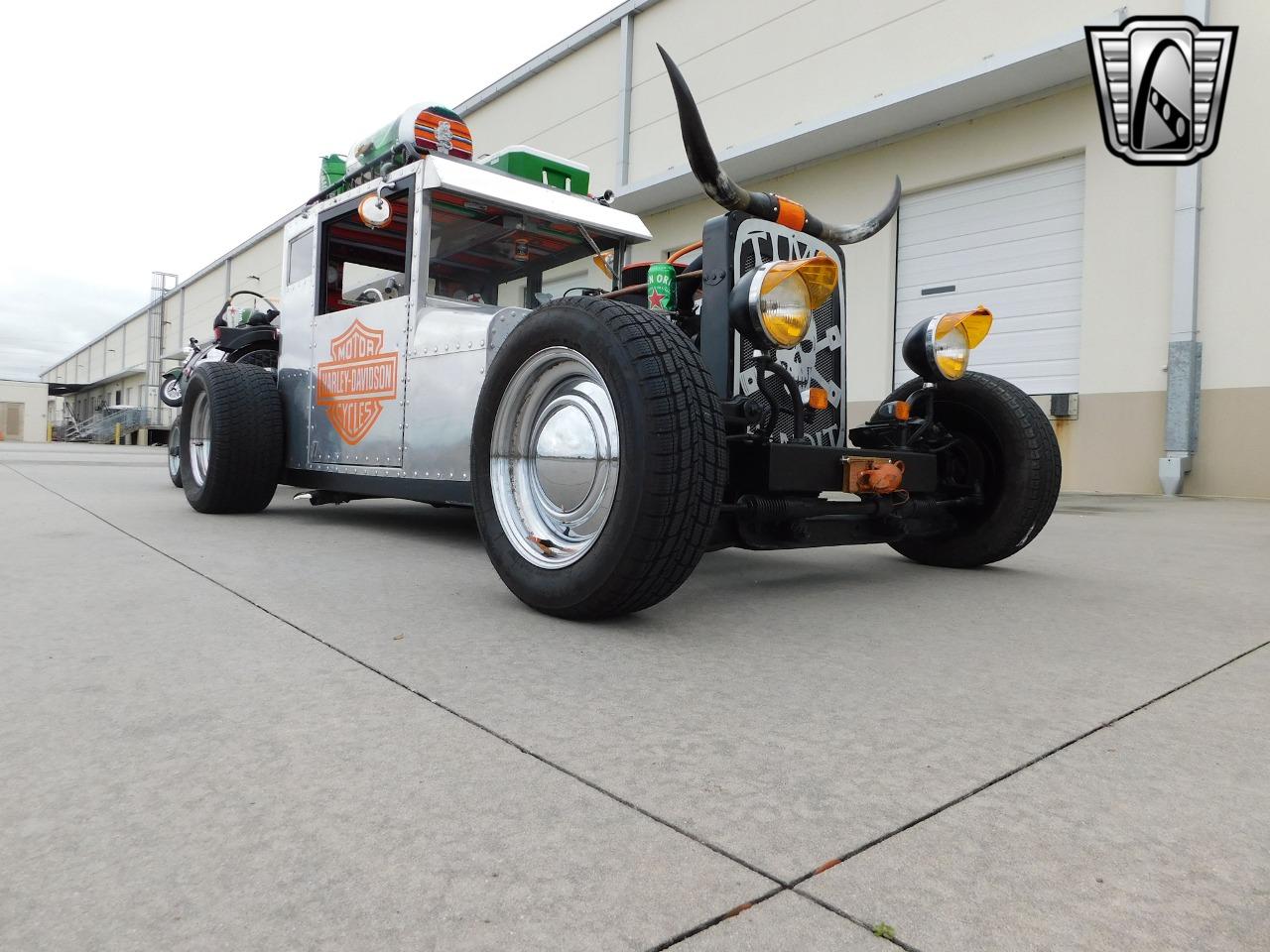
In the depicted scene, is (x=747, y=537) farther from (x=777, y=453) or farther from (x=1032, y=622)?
(x=1032, y=622)

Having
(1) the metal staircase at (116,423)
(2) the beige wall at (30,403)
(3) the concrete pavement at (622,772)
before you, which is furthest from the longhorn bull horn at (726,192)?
(2) the beige wall at (30,403)

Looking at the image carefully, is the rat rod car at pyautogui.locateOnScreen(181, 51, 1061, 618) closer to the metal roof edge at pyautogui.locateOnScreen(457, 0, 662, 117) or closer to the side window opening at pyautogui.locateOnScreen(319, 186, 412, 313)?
the side window opening at pyautogui.locateOnScreen(319, 186, 412, 313)

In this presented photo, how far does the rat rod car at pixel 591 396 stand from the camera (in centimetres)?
212

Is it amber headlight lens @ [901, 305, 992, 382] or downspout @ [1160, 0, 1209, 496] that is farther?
downspout @ [1160, 0, 1209, 496]

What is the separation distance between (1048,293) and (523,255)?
21.8 feet

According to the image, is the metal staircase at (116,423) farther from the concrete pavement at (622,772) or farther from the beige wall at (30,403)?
the concrete pavement at (622,772)

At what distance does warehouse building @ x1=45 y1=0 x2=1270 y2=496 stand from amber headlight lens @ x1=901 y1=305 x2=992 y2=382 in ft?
7.12

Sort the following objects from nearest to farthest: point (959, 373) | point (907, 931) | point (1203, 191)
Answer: point (907, 931) < point (959, 373) < point (1203, 191)

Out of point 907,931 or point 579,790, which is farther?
point 579,790

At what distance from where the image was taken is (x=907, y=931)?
2.85 feet

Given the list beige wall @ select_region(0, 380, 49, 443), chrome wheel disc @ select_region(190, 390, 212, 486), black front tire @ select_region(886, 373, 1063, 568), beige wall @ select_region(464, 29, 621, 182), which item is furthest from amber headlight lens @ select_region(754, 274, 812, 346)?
beige wall @ select_region(0, 380, 49, 443)

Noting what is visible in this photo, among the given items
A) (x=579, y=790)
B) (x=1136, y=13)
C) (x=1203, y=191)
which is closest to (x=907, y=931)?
(x=579, y=790)

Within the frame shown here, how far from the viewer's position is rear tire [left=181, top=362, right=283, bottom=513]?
440 centimetres

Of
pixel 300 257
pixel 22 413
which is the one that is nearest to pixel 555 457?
pixel 300 257
